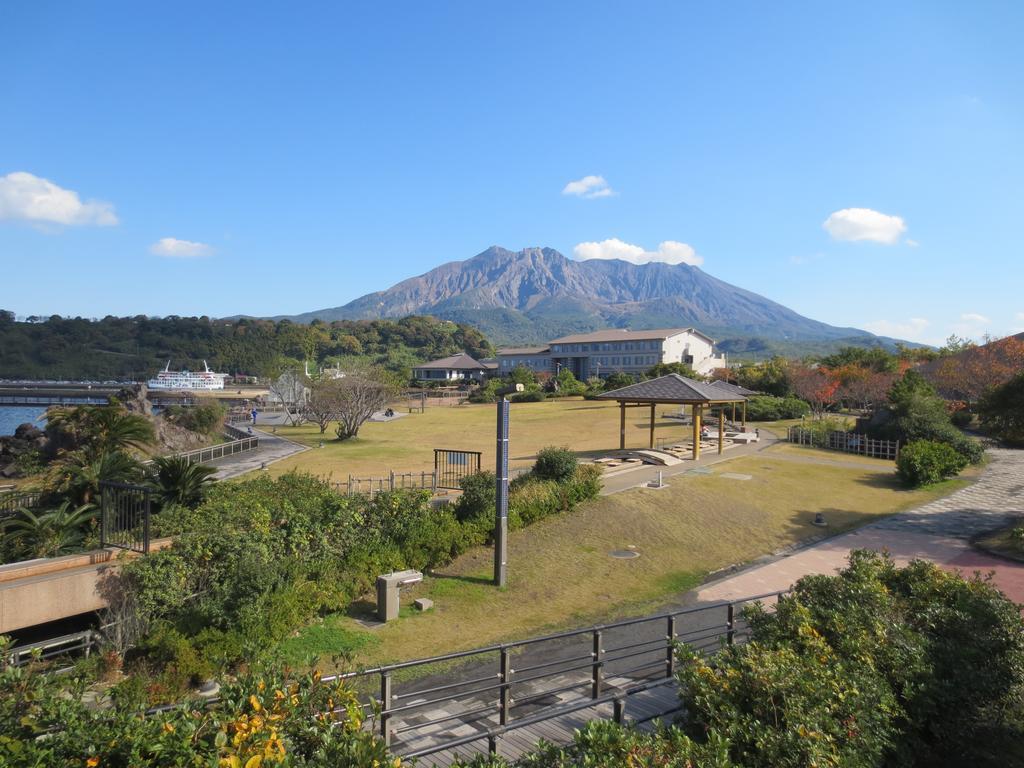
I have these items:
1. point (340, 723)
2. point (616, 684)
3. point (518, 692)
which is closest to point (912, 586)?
point (616, 684)

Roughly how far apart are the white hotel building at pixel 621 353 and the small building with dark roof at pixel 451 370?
12.5 feet

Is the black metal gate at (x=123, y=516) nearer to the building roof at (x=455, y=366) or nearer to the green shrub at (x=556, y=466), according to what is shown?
the green shrub at (x=556, y=466)

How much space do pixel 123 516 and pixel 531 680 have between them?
8.00 m

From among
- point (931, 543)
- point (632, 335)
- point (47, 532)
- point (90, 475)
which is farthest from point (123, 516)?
point (632, 335)

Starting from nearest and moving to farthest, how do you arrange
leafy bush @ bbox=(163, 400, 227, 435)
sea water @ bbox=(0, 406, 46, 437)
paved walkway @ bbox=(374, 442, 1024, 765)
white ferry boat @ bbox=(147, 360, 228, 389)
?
paved walkway @ bbox=(374, 442, 1024, 765) < leafy bush @ bbox=(163, 400, 227, 435) < sea water @ bbox=(0, 406, 46, 437) < white ferry boat @ bbox=(147, 360, 228, 389)

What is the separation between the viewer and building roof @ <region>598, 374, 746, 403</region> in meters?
25.0

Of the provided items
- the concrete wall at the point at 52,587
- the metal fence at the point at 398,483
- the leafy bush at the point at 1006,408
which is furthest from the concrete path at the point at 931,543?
the concrete wall at the point at 52,587

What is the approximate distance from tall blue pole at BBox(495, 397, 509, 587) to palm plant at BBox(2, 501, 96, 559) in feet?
25.1

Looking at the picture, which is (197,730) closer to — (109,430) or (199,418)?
(109,430)

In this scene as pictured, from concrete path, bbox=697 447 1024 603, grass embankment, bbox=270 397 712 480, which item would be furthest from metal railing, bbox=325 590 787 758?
grass embankment, bbox=270 397 712 480

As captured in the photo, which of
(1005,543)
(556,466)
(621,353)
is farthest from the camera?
(621,353)

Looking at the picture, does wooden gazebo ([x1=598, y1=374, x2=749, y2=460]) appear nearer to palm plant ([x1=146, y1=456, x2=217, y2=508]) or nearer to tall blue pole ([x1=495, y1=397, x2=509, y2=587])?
tall blue pole ([x1=495, y1=397, x2=509, y2=587])

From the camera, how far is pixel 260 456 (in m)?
27.9

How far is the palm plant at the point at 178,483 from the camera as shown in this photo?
1198 cm
